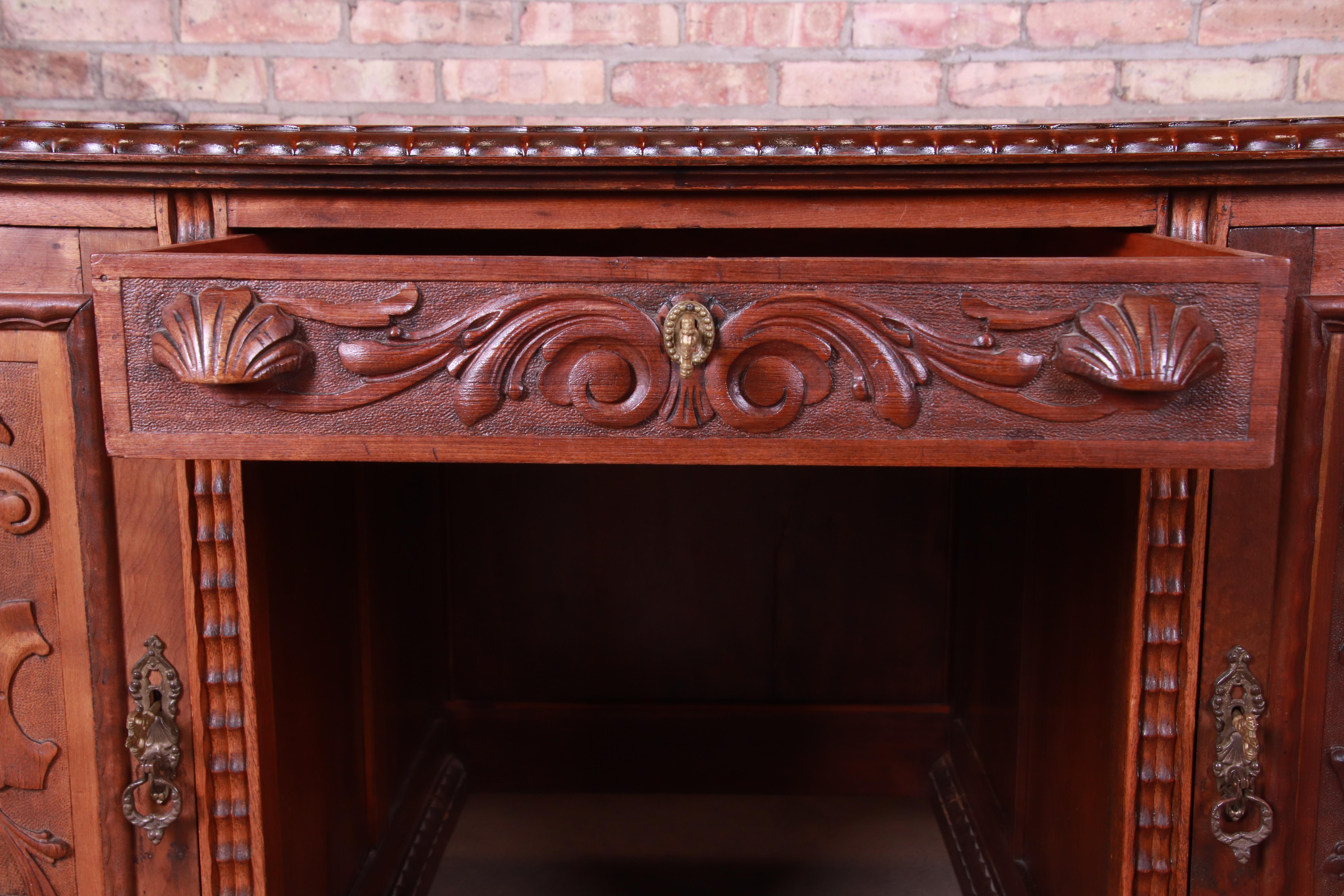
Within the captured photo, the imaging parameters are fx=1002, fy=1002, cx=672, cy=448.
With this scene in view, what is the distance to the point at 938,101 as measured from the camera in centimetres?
147

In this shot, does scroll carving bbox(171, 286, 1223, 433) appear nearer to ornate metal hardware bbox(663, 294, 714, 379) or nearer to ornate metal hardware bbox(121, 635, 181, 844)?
ornate metal hardware bbox(663, 294, 714, 379)

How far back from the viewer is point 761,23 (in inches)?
56.9

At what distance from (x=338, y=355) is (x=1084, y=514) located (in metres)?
0.67

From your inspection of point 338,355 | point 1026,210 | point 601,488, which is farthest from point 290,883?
point 1026,210

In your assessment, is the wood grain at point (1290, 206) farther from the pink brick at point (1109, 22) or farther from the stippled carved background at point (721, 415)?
the pink brick at point (1109, 22)

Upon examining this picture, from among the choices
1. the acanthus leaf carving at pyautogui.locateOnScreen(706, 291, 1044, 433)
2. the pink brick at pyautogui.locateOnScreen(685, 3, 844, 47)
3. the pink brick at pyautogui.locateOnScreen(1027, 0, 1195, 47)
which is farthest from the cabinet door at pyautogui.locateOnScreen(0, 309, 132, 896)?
the pink brick at pyautogui.locateOnScreen(1027, 0, 1195, 47)

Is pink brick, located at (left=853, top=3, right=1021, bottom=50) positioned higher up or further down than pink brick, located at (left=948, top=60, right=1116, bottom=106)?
higher up

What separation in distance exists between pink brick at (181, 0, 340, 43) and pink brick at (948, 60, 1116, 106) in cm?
92

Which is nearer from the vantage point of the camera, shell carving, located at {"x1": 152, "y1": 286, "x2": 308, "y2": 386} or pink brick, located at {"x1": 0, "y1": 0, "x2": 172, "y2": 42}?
shell carving, located at {"x1": 152, "y1": 286, "x2": 308, "y2": 386}

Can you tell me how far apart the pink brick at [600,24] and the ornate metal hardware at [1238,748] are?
43.7 inches

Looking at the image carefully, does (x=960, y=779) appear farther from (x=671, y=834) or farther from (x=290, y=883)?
(x=290, y=883)

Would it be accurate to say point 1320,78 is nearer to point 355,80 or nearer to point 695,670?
point 695,670

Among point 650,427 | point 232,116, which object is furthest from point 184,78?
point 650,427

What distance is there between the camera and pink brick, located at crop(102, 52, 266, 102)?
1461 millimetres
